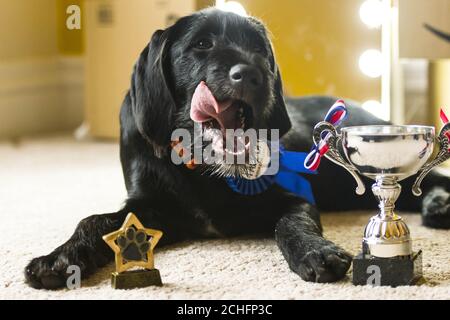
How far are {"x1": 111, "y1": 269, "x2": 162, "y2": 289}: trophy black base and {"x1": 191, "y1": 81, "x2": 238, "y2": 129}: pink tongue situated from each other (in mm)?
322

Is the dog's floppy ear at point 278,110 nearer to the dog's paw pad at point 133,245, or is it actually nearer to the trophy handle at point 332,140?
the trophy handle at point 332,140

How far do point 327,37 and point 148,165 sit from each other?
1.08m

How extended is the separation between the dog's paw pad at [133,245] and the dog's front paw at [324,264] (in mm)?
266

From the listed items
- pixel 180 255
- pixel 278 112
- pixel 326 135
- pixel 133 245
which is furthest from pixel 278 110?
pixel 133 245

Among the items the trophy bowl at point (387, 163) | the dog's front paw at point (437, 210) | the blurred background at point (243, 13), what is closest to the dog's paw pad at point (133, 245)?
the trophy bowl at point (387, 163)

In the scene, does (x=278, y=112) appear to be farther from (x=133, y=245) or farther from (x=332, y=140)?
(x=133, y=245)

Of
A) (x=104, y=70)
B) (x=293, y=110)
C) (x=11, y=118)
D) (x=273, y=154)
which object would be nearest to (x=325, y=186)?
(x=293, y=110)

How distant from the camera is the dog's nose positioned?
1.34 m

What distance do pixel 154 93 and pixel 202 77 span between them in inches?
4.2

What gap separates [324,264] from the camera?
49.3 inches

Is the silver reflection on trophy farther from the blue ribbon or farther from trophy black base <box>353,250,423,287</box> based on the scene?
the blue ribbon

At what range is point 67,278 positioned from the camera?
126cm

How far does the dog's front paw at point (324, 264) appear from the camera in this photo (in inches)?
49.1

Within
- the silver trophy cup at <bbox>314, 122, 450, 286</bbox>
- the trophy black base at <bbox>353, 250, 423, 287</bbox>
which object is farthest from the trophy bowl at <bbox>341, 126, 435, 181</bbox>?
the trophy black base at <bbox>353, 250, 423, 287</bbox>
